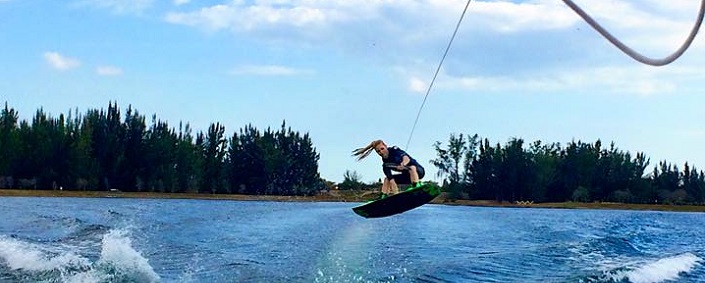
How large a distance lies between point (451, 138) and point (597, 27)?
9063 centimetres

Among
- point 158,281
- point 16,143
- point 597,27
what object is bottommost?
point 158,281

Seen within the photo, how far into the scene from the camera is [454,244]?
96.6 feet

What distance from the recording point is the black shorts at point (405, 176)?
15.5 meters

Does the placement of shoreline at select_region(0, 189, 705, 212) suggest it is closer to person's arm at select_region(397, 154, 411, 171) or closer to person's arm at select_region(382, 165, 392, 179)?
person's arm at select_region(382, 165, 392, 179)

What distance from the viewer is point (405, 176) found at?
15.6 m

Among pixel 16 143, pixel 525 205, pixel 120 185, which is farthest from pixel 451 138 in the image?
pixel 16 143

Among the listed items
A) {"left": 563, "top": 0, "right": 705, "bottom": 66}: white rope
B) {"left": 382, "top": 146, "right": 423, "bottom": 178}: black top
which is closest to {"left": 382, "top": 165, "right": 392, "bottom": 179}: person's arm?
{"left": 382, "top": 146, "right": 423, "bottom": 178}: black top

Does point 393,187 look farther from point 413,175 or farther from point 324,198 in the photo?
point 324,198

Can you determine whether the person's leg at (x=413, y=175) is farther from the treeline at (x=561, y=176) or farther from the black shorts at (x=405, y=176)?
the treeline at (x=561, y=176)

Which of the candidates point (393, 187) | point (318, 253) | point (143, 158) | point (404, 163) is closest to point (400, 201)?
point (393, 187)

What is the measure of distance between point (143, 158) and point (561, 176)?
43.8 metres

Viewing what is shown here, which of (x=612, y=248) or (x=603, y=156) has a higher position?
(x=603, y=156)

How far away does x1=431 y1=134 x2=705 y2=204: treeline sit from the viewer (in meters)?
91.5

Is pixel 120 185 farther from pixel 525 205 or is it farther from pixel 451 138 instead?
pixel 525 205
